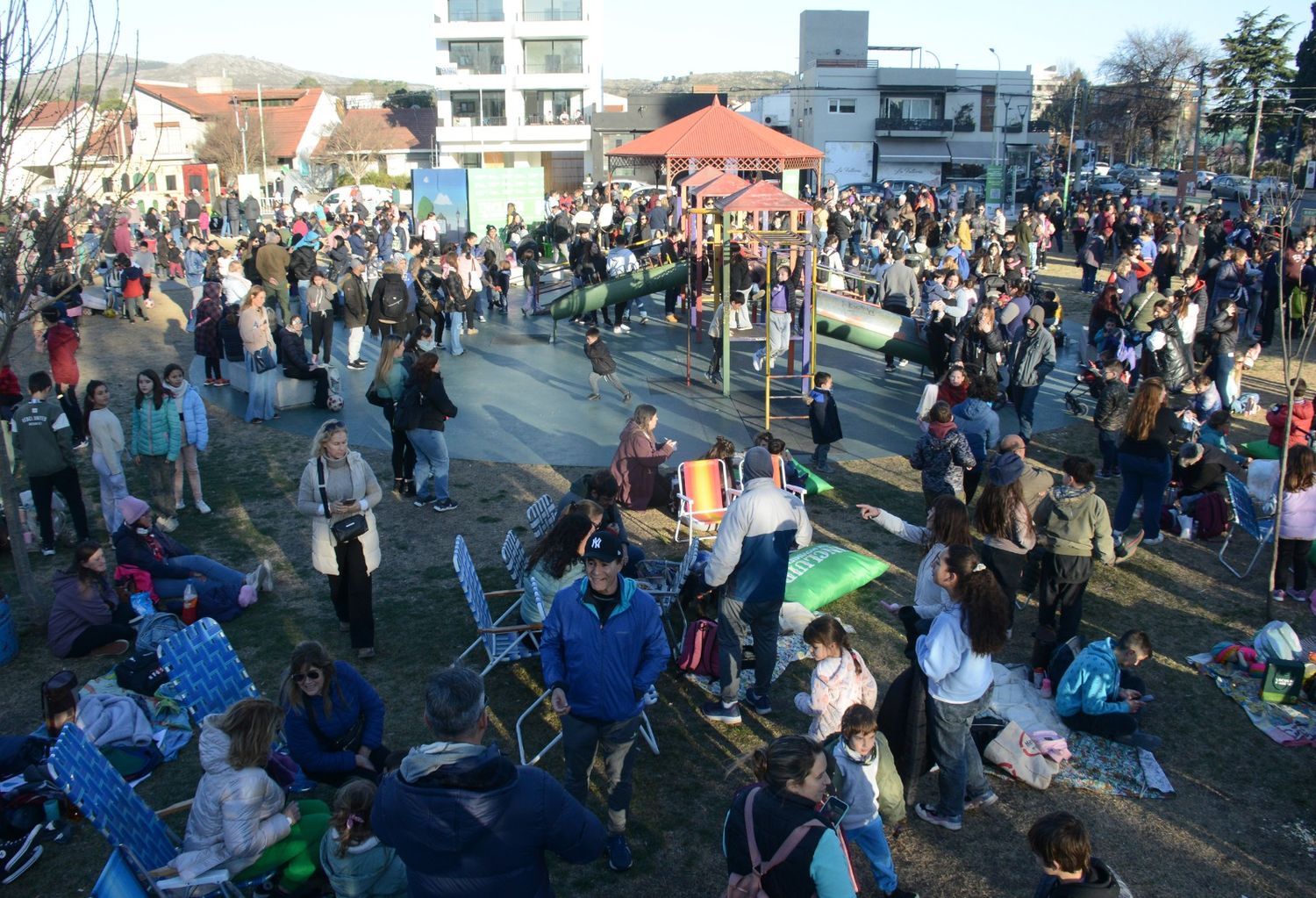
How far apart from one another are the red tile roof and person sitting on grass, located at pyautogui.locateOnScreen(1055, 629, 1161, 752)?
14137 millimetres

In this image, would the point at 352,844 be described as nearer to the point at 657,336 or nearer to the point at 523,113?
the point at 657,336

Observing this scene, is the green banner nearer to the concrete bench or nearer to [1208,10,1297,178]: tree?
the concrete bench

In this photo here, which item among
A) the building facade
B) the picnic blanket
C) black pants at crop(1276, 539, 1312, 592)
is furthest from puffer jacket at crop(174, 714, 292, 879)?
the building facade

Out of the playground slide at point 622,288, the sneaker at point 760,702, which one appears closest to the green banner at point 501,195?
the playground slide at point 622,288

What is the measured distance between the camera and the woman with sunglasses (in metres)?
4.99

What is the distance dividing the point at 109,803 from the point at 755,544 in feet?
11.2

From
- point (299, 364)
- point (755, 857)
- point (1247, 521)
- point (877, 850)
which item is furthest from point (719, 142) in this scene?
point (755, 857)

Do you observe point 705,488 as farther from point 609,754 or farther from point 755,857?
point 755,857

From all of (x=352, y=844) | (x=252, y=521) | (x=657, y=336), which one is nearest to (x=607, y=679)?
(x=352, y=844)

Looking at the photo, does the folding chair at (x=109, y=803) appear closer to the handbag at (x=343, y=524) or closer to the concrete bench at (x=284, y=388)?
the handbag at (x=343, y=524)

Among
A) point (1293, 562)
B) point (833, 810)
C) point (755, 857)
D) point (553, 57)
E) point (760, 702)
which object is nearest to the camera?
point (755, 857)

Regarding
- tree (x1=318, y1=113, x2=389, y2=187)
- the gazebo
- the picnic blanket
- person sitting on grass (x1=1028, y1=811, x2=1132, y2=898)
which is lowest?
the picnic blanket

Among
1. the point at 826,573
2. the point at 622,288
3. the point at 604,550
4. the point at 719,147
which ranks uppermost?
the point at 719,147

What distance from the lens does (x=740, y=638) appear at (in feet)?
20.3
